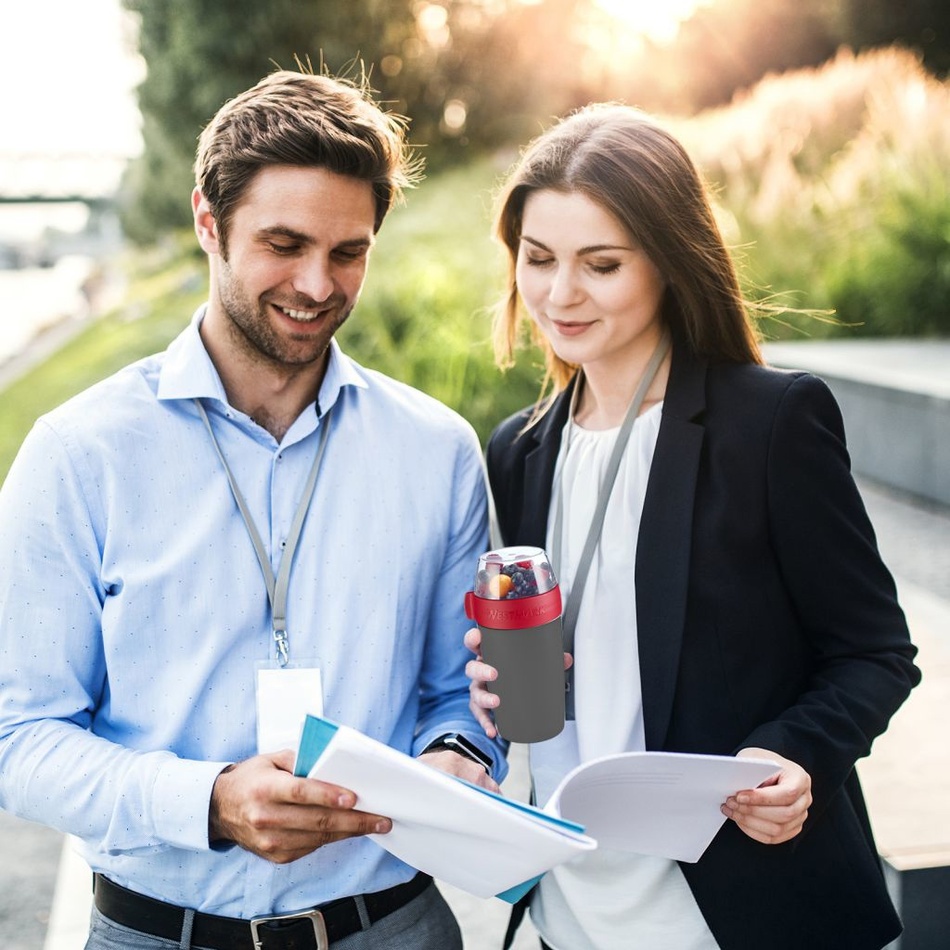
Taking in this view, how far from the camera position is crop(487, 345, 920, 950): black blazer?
5.86ft

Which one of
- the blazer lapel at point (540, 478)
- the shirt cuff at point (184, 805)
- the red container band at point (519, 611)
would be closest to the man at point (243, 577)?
the shirt cuff at point (184, 805)

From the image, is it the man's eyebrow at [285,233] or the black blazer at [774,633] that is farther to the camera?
the man's eyebrow at [285,233]

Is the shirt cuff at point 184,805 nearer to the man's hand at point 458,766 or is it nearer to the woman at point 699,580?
the man's hand at point 458,766

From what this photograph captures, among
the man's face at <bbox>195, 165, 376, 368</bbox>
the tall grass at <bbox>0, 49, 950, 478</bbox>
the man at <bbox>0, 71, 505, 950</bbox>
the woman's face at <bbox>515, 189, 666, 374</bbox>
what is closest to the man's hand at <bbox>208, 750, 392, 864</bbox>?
the man at <bbox>0, 71, 505, 950</bbox>

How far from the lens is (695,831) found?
1678mm

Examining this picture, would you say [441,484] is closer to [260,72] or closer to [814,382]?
[814,382]

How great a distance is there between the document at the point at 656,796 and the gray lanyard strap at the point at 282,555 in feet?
2.01

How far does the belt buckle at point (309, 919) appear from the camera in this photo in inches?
71.3

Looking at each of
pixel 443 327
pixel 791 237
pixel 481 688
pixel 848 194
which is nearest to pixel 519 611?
pixel 481 688

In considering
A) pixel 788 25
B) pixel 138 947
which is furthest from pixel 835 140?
pixel 788 25

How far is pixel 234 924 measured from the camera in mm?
1818

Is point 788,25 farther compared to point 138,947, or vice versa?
point 788,25

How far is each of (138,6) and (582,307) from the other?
78.1 feet

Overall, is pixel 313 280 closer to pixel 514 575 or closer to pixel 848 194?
pixel 514 575
